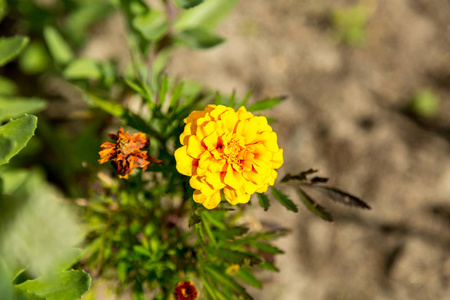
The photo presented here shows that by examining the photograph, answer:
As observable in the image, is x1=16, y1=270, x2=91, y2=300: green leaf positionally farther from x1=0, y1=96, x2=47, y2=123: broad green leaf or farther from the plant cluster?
x1=0, y1=96, x2=47, y2=123: broad green leaf

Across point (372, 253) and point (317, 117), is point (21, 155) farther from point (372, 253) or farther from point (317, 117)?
point (372, 253)

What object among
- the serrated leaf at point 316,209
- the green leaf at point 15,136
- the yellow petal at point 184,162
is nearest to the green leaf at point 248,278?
the serrated leaf at point 316,209

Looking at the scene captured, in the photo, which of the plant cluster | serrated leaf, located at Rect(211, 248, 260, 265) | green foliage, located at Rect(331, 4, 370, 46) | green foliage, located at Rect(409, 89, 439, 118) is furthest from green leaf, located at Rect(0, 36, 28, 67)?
green foliage, located at Rect(409, 89, 439, 118)

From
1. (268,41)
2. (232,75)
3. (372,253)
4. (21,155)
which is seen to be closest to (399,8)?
(268,41)

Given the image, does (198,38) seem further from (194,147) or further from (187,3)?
(194,147)

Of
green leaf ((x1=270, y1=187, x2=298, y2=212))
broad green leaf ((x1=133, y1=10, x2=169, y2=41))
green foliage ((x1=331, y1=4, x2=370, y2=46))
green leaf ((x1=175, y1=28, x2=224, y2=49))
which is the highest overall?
broad green leaf ((x1=133, y1=10, x2=169, y2=41))

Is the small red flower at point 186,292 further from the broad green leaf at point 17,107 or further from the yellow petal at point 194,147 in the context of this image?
the broad green leaf at point 17,107

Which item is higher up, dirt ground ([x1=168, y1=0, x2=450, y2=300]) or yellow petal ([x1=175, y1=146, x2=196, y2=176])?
yellow petal ([x1=175, y1=146, x2=196, y2=176])
